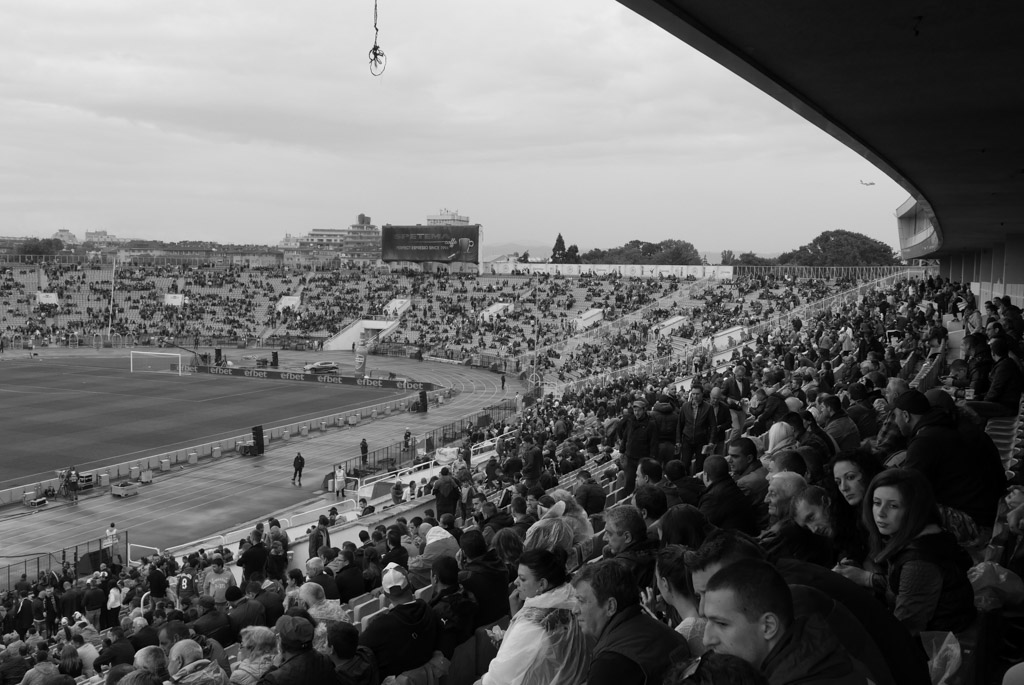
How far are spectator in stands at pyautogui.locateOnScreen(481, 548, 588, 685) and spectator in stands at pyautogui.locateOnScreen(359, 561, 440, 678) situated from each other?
915mm

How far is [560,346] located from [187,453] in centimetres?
3158

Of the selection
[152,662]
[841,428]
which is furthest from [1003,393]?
[152,662]

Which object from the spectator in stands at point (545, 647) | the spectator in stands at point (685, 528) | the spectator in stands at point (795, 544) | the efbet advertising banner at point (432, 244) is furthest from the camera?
the efbet advertising banner at point (432, 244)

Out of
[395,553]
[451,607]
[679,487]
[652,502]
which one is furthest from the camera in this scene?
[395,553]

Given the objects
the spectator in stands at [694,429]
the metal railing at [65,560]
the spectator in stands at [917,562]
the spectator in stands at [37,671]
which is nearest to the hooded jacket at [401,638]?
the spectator in stands at [917,562]

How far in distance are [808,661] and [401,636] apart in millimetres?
2960

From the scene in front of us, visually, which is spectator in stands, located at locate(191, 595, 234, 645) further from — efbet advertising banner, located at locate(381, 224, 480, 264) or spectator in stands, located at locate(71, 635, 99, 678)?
efbet advertising banner, located at locate(381, 224, 480, 264)

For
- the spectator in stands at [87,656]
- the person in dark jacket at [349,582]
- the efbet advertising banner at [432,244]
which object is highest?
the efbet advertising banner at [432,244]

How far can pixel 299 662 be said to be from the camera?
182 inches

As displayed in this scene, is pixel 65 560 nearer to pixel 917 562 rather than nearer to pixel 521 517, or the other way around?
pixel 521 517

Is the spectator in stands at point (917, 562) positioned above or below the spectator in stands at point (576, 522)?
above

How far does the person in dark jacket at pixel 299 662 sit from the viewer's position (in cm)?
459

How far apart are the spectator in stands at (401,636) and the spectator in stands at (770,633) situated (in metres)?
2.74

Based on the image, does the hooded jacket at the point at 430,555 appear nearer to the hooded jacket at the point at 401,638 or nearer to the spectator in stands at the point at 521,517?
the spectator in stands at the point at 521,517
